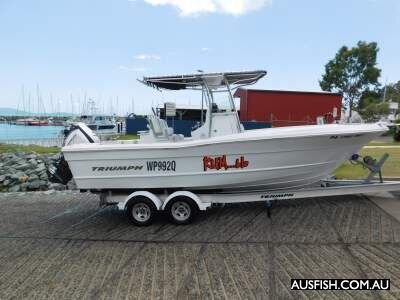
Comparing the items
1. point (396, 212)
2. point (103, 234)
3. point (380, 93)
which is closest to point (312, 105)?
point (380, 93)

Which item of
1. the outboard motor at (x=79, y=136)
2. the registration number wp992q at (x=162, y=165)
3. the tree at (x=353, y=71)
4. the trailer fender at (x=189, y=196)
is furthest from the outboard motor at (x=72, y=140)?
the tree at (x=353, y=71)

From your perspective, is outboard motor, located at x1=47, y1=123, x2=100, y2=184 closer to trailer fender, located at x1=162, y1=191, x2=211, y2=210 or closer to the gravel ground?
the gravel ground

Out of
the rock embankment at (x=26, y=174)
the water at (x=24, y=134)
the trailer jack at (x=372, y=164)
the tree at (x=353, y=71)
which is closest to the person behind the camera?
the trailer jack at (x=372, y=164)

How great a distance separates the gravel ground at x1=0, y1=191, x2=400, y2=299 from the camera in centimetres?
376

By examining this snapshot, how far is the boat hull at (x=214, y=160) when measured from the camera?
5.60m

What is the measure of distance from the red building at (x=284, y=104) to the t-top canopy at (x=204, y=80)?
65.7 ft

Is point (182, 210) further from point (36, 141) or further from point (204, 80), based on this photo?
point (36, 141)

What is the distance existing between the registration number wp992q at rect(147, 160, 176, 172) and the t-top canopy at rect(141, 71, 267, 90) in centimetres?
151

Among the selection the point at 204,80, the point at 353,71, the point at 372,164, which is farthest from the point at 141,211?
the point at 353,71

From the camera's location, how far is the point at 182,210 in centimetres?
588

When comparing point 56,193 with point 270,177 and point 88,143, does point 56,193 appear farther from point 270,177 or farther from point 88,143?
point 270,177

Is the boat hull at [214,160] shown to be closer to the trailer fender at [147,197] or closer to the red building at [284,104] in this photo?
the trailer fender at [147,197]

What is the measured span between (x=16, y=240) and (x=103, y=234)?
1228mm

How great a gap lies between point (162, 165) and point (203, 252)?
5.35 ft
